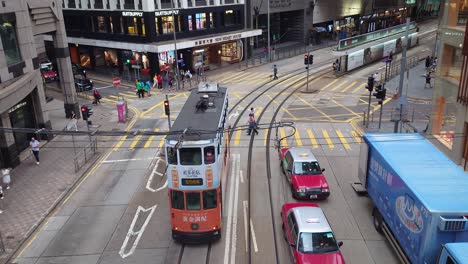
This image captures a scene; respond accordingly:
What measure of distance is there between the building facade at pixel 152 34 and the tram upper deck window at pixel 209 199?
2850cm

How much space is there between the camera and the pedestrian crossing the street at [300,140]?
966 inches

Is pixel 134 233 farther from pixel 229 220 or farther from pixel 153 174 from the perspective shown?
pixel 153 174

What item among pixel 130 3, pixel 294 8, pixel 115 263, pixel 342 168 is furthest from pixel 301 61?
pixel 115 263

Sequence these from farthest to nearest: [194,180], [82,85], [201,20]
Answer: [201,20]
[82,85]
[194,180]

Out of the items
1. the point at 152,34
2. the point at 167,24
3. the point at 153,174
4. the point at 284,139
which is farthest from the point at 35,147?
the point at 167,24

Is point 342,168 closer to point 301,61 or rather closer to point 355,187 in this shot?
point 355,187

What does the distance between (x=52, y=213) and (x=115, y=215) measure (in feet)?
9.77

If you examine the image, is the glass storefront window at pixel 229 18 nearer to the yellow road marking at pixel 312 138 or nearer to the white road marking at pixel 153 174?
the yellow road marking at pixel 312 138

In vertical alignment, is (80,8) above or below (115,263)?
above

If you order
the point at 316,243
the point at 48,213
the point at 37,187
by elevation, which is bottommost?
the point at 48,213

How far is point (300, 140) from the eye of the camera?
83.0 ft

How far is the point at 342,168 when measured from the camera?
21.3 metres

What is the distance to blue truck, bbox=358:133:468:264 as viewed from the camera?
11.1 m

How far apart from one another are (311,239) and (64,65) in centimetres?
2435
